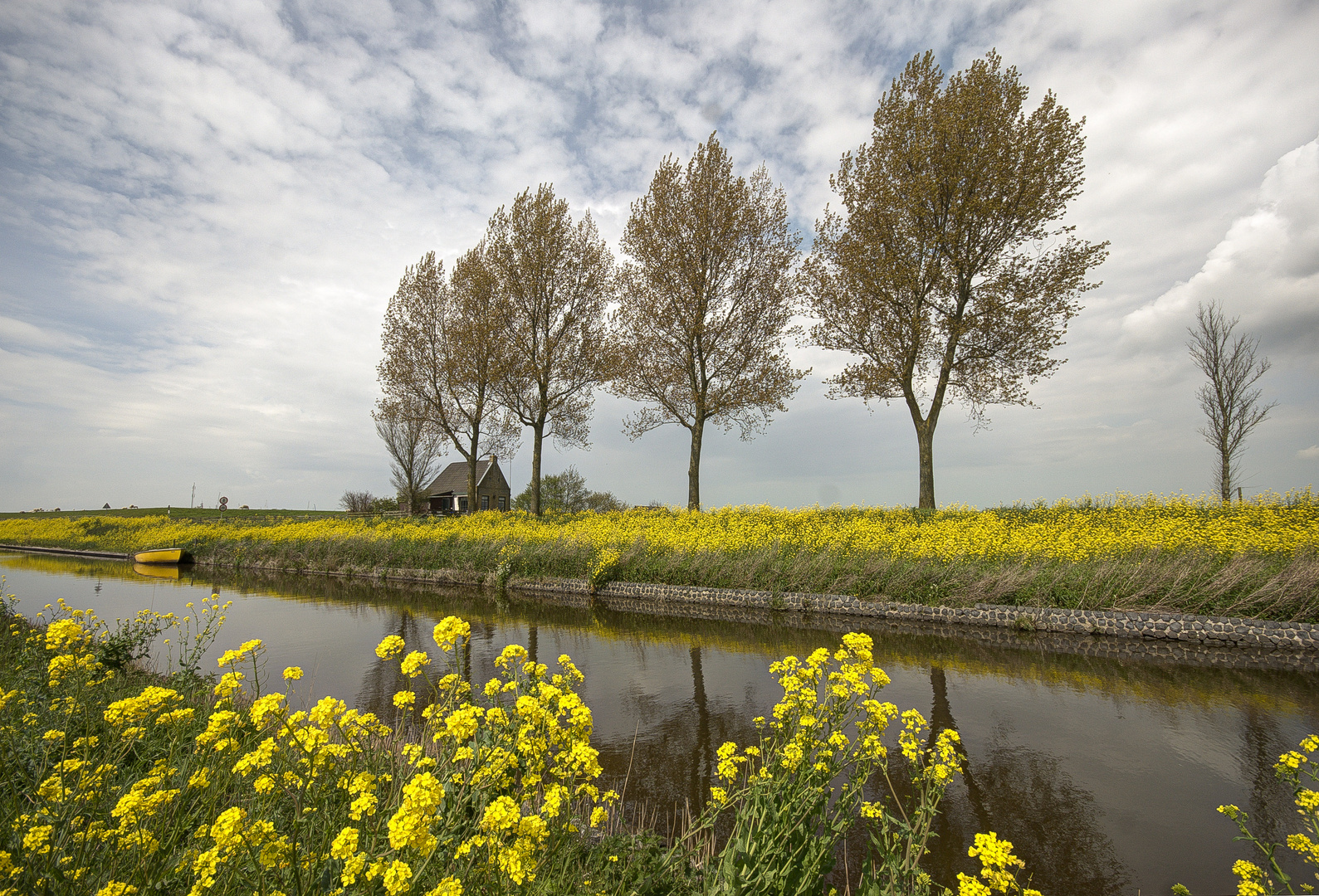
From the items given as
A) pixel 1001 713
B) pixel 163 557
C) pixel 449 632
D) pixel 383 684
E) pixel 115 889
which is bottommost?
pixel 383 684

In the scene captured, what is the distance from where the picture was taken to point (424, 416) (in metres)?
29.4

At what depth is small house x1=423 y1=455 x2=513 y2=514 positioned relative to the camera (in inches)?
1855

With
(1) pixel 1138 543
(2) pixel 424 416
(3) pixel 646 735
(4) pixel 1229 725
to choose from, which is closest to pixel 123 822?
(3) pixel 646 735

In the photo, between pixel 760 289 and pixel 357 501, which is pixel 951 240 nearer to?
pixel 760 289

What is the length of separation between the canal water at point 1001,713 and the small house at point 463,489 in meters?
35.3

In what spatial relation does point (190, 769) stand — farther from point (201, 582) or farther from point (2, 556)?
point (2, 556)

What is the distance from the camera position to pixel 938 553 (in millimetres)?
11570

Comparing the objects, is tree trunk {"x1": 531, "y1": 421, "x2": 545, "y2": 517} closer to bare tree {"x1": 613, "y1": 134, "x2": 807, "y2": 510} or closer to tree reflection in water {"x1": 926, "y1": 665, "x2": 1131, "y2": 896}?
bare tree {"x1": 613, "y1": 134, "x2": 807, "y2": 510}

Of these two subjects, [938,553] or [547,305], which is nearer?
[938,553]

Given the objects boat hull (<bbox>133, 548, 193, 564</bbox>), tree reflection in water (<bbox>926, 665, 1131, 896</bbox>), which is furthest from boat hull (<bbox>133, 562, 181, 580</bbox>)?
tree reflection in water (<bbox>926, 665, 1131, 896</bbox>)

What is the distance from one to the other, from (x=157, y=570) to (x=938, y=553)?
28.4 m

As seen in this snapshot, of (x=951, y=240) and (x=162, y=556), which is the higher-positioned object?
(x=951, y=240)

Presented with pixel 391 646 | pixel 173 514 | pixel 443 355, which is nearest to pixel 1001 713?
pixel 391 646

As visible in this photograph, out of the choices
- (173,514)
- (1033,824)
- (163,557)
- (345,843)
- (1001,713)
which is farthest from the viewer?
(173,514)
